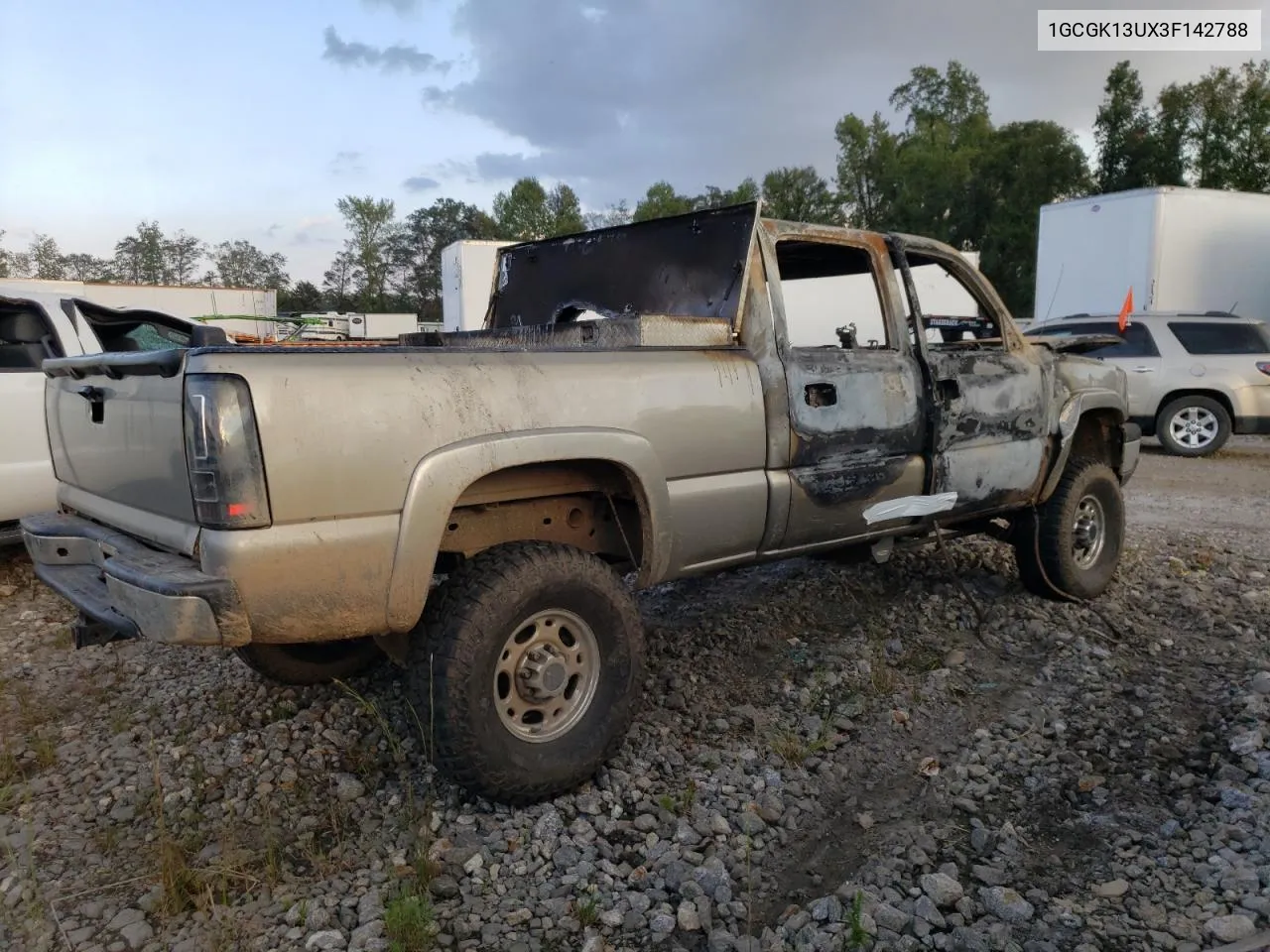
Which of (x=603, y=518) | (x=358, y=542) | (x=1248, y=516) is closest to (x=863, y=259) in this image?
(x=603, y=518)

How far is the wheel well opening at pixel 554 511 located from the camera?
2998 mm

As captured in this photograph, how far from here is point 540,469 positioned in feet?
9.89

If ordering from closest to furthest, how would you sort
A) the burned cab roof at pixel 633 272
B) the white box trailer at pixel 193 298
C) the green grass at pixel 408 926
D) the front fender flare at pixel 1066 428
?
the green grass at pixel 408 926 → the burned cab roof at pixel 633 272 → the front fender flare at pixel 1066 428 → the white box trailer at pixel 193 298

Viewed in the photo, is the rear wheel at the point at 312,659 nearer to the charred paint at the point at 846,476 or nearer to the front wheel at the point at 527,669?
the front wheel at the point at 527,669

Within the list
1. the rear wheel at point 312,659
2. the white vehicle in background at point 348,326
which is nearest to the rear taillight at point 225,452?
the rear wheel at point 312,659

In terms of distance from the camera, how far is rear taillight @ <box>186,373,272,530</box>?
91.2 inches

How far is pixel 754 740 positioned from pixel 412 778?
1246mm

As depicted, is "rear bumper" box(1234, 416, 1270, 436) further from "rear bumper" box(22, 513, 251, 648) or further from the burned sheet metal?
"rear bumper" box(22, 513, 251, 648)

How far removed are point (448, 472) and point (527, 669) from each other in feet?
2.36

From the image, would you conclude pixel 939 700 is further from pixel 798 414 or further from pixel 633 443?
pixel 633 443

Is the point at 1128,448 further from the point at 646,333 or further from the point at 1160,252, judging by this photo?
the point at 1160,252

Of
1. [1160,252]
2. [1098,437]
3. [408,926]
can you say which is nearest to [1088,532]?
[1098,437]

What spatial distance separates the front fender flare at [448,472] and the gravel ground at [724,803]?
78 centimetres

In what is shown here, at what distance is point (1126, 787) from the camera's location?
307 cm
